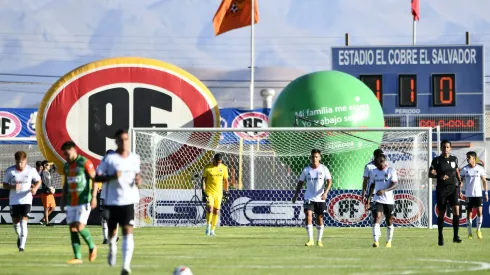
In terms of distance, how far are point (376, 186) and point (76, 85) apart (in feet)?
35.6

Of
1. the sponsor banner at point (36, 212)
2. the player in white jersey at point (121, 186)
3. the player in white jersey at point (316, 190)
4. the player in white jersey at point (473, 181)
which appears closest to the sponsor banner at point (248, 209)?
the sponsor banner at point (36, 212)

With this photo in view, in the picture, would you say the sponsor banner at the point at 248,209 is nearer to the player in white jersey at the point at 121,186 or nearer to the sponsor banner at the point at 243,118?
the sponsor banner at the point at 243,118

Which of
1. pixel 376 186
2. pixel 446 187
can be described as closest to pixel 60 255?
pixel 376 186

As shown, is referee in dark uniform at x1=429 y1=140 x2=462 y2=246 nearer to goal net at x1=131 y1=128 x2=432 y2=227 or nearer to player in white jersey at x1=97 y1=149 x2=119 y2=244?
player in white jersey at x1=97 y1=149 x2=119 y2=244

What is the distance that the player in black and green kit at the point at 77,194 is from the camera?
16219 mm

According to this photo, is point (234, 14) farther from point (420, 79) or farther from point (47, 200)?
point (47, 200)

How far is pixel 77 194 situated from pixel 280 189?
18.0 metres

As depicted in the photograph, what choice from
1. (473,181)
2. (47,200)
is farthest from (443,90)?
(47,200)

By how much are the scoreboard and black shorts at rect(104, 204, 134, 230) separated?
2526 centimetres

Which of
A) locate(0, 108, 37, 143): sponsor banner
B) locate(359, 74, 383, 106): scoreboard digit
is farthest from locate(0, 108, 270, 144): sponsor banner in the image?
locate(359, 74, 383, 106): scoreboard digit

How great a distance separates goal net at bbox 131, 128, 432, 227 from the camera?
31375 millimetres

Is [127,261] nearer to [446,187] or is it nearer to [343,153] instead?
[446,187]

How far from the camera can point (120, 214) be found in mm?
14945

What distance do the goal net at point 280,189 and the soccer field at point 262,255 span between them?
12.8 ft
